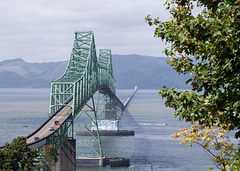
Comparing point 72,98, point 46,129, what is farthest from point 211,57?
point 72,98

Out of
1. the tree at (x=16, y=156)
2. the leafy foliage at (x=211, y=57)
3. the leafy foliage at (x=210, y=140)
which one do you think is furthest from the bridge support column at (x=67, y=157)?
the leafy foliage at (x=211, y=57)

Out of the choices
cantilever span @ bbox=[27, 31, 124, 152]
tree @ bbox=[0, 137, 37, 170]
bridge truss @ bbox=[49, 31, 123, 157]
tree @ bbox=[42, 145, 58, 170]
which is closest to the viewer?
tree @ bbox=[0, 137, 37, 170]

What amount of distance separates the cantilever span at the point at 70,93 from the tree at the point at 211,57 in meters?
Result: 44.4

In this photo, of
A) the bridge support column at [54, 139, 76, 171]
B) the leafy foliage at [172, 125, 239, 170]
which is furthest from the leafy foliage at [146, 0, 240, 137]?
the bridge support column at [54, 139, 76, 171]

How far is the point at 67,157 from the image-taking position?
77.1 metres

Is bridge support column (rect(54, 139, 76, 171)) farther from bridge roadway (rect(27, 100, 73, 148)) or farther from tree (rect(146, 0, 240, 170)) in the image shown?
tree (rect(146, 0, 240, 170))

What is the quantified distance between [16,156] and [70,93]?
43.2 meters

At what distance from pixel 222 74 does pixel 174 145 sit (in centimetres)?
10234

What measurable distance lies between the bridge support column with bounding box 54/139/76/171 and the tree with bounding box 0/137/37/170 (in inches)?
1026

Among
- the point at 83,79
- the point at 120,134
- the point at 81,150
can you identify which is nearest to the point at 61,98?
the point at 83,79

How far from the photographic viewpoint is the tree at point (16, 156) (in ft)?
149

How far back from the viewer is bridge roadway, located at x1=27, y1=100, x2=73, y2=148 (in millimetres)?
62925

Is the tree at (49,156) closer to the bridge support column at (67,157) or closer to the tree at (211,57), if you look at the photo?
the bridge support column at (67,157)

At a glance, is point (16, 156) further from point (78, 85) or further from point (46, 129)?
point (78, 85)
